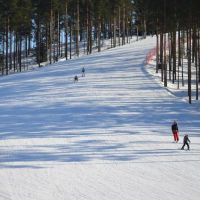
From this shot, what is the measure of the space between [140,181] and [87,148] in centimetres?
619

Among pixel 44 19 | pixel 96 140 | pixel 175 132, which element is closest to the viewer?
pixel 175 132

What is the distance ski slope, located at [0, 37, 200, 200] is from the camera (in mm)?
18281

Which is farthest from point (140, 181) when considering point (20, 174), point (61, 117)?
point (61, 117)

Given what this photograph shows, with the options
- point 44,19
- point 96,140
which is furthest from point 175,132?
point 44,19

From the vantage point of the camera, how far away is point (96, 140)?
2619cm

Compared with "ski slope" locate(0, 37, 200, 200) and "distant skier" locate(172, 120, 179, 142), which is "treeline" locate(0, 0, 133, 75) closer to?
"ski slope" locate(0, 37, 200, 200)

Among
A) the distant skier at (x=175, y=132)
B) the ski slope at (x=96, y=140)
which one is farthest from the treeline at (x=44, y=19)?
the distant skier at (x=175, y=132)

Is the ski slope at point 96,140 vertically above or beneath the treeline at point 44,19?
beneath

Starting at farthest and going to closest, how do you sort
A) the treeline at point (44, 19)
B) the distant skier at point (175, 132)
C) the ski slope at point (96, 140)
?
the treeline at point (44, 19), the distant skier at point (175, 132), the ski slope at point (96, 140)

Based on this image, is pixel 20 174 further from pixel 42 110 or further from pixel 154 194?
pixel 42 110

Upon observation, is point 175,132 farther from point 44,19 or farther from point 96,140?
point 44,19

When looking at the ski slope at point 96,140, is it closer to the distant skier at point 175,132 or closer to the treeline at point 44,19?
the distant skier at point 175,132

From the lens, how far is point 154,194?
17.2 meters

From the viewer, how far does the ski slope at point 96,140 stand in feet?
60.0
